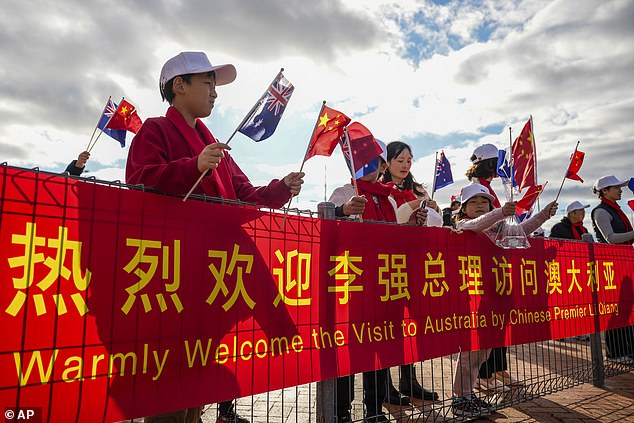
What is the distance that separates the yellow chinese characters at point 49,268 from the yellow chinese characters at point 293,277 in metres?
0.99

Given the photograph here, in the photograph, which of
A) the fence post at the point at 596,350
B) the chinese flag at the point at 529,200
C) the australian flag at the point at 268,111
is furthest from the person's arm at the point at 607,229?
the australian flag at the point at 268,111

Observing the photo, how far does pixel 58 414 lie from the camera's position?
5.82ft

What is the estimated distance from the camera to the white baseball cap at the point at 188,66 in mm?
2588

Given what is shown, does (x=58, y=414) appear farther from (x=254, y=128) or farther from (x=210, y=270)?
(x=254, y=128)

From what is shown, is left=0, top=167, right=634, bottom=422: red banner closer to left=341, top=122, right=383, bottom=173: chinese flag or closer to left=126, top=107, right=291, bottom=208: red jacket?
left=126, top=107, right=291, bottom=208: red jacket

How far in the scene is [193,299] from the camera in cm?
218

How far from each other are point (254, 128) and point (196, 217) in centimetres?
54

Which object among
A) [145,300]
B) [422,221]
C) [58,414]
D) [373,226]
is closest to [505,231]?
[422,221]

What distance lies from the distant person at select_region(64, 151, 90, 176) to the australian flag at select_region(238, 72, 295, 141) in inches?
167

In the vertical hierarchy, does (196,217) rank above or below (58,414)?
above

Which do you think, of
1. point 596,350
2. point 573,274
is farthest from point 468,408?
point 596,350

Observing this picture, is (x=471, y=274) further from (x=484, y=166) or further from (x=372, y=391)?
(x=484, y=166)

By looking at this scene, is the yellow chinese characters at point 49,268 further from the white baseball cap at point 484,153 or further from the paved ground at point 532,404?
the white baseball cap at point 484,153

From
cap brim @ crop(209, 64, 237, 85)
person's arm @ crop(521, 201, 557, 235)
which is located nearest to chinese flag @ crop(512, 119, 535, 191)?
person's arm @ crop(521, 201, 557, 235)
